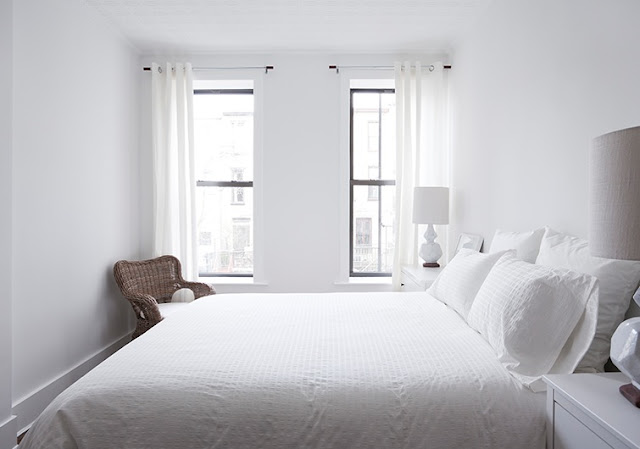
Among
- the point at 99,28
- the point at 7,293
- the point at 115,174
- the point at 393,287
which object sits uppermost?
the point at 99,28

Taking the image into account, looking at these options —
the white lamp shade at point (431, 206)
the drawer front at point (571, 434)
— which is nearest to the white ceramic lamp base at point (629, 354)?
the drawer front at point (571, 434)

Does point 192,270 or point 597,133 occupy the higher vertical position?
point 597,133

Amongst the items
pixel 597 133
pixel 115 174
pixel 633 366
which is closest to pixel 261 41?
pixel 115 174

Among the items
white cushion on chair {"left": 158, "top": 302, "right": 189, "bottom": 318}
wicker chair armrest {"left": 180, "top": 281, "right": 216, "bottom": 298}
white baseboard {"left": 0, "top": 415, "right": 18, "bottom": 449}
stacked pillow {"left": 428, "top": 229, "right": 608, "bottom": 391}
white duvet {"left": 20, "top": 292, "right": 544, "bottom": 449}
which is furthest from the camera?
wicker chair armrest {"left": 180, "top": 281, "right": 216, "bottom": 298}

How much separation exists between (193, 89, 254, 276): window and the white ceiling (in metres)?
0.61

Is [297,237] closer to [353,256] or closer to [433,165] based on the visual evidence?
[353,256]

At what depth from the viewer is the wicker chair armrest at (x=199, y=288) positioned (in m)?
3.65

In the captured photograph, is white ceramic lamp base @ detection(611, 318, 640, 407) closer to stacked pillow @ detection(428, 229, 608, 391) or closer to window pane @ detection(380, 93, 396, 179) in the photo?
stacked pillow @ detection(428, 229, 608, 391)

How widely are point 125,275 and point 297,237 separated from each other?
1.54 m

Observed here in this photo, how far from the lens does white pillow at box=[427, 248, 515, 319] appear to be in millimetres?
2113

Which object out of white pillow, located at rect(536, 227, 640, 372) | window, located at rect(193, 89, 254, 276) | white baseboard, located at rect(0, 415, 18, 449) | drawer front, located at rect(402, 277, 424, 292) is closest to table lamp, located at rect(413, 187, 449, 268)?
drawer front, located at rect(402, 277, 424, 292)

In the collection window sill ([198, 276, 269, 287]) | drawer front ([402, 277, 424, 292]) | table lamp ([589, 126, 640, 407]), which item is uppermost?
table lamp ([589, 126, 640, 407])

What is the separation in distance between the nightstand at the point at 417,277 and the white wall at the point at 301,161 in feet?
1.53

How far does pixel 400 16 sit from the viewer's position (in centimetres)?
327
